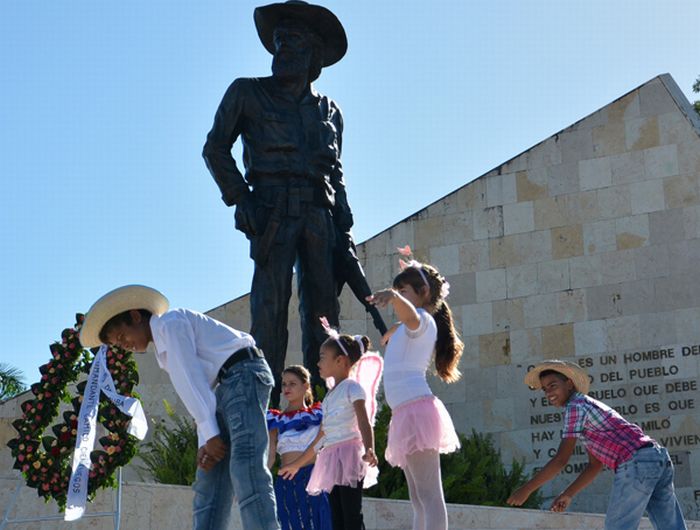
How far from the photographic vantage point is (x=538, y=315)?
45.8 ft

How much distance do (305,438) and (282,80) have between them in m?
3.29

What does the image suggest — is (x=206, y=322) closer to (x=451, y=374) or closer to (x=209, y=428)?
(x=209, y=428)

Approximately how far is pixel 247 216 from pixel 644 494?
155 inches

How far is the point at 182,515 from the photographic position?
376 inches

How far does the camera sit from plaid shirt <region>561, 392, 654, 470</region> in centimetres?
631

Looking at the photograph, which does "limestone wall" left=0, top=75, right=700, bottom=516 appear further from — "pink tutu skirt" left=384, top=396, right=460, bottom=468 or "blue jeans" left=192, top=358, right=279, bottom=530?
"blue jeans" left=192, top=358, right=279, bottom=530

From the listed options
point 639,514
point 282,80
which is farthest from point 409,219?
point 639,514

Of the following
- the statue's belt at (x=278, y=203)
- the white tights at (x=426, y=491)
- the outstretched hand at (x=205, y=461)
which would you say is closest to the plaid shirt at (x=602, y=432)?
the white tights at (x=426, y=491)

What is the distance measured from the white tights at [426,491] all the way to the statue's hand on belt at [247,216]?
3.37 metres

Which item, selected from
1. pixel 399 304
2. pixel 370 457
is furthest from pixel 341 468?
pixel 399 304

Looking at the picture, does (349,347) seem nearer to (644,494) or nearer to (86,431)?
(86,431)

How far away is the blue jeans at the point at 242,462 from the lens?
5164 mm

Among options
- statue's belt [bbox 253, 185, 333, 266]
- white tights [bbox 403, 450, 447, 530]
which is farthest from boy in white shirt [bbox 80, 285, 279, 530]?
statue's belt [bbox 253, 185, 333, 266]

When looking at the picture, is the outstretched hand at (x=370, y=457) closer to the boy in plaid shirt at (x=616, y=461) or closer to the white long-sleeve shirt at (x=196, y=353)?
the boy in plaid shirt at (x=616, y=461)
